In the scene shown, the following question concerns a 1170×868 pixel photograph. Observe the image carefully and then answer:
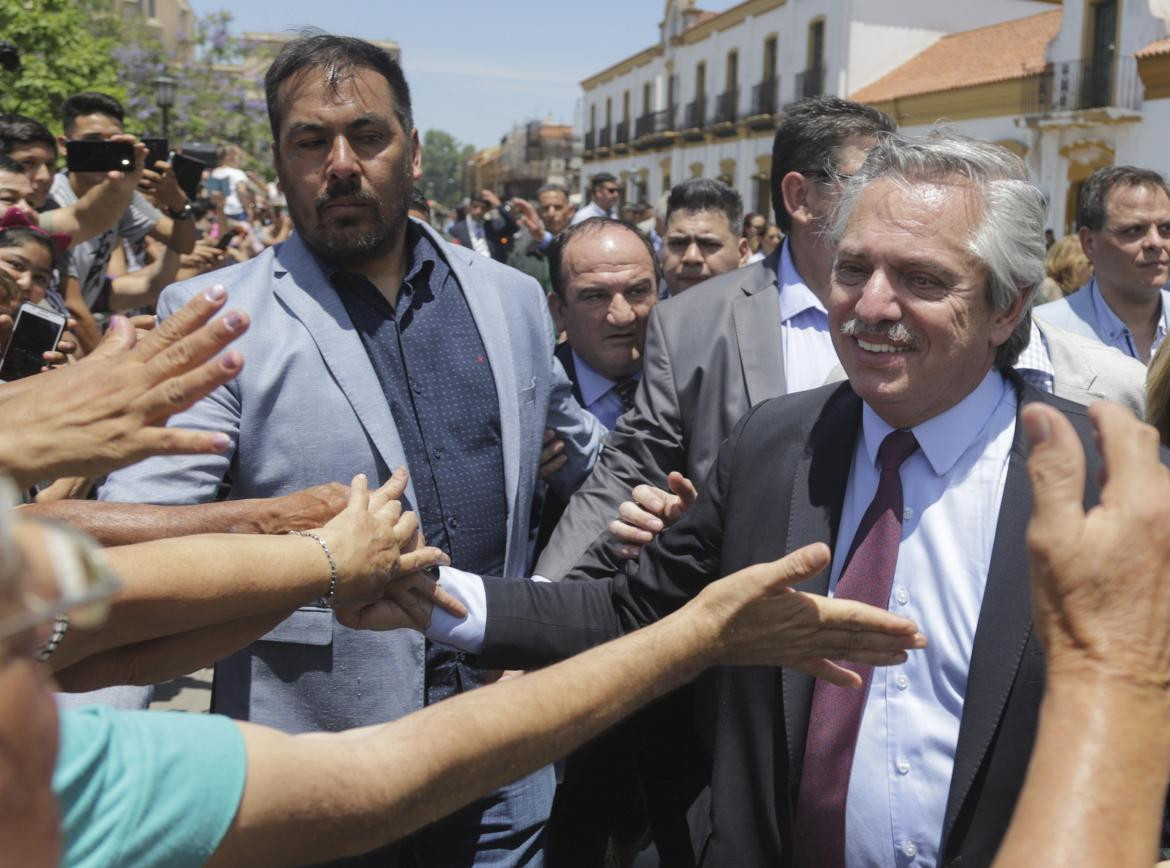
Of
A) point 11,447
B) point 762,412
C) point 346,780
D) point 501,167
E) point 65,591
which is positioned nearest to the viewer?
point 65,591

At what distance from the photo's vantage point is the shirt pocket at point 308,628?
274 cm

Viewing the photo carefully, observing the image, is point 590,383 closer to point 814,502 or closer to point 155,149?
Result: point 814,502

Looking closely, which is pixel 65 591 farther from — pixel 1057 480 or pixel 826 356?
pixel 826 356

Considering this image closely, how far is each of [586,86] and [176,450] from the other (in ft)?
177

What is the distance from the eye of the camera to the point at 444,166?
130125mm

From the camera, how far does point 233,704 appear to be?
2.81 meters

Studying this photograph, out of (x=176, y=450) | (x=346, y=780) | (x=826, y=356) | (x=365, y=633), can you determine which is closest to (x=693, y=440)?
(x=826, y=356)

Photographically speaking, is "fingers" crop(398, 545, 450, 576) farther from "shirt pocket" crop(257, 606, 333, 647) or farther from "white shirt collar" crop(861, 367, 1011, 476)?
"white shirt collar" crop(861, 367, 1011, 476)

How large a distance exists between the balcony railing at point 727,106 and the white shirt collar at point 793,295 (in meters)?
35.6

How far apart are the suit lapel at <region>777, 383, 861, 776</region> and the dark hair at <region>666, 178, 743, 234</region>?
10.2 feet

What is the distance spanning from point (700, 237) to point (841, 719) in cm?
350

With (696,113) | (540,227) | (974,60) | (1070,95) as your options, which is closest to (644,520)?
(540,227)

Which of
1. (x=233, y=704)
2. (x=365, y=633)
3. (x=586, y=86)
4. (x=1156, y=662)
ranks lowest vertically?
(x=233, y=704)

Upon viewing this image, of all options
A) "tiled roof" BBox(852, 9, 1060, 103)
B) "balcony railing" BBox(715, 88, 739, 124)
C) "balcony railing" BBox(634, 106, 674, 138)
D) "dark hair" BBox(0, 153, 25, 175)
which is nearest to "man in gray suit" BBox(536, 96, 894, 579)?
"dark hair" BBox(0, 153, 25, 175)
